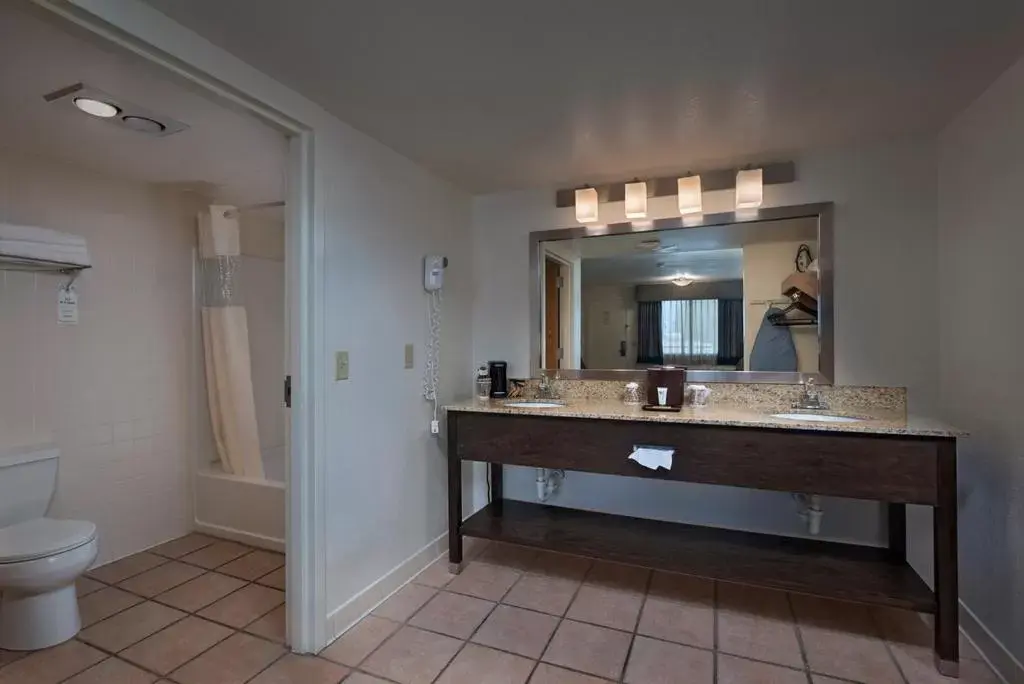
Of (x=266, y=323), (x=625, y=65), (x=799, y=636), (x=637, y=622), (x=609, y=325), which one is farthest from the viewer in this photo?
(x=266, y=323)

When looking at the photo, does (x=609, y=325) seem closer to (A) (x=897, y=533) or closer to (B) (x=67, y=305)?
(A) (x=897, y=533)

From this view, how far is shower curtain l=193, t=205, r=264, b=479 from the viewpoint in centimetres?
291

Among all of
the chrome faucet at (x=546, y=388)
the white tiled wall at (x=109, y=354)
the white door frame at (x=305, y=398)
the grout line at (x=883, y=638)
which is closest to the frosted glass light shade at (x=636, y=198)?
the chrome faucet at (x=546, y=388)

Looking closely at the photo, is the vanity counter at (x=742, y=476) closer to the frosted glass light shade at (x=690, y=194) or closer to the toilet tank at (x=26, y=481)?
the frosted glass light shade at (x=690, y=194)

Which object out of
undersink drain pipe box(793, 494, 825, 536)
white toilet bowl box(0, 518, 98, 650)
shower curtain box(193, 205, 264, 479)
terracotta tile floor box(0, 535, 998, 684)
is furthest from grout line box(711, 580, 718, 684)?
shower curtain box(193, 205, 264, 479)

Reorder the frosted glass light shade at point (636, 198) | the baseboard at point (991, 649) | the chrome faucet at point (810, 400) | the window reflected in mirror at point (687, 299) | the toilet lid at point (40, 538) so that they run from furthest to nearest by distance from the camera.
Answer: the frosted glass light shade at point (636, 198)
the window reflected in mirror at point (687, 299)
the chrome faucet at point (810, 400)
the toilet lid at point (40, 538)
the baseboard at point (991, 649)

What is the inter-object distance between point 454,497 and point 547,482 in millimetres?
569

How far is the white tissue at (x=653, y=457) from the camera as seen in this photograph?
201 cm

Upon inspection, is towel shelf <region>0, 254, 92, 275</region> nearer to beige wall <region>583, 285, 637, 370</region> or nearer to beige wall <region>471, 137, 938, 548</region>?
beige wall <region>583, 285, 637, 370</region>

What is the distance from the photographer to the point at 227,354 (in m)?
2.90

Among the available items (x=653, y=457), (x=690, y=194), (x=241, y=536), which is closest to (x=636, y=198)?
(x=690, y=194)

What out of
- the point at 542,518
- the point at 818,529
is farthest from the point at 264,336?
the point at 818,529

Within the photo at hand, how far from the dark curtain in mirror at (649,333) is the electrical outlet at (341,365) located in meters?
1.46

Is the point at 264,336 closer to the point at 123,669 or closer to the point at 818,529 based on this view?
the point at 123,669
